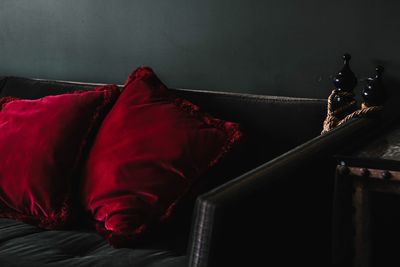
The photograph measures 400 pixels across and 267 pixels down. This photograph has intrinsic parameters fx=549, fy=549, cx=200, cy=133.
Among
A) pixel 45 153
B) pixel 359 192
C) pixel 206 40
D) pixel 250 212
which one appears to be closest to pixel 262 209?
pixel 250 212

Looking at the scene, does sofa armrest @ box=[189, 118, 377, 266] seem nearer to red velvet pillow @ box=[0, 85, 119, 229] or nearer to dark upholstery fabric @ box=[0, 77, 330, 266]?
dark upholstery fabric @ box=[0, 77, 330, 266]

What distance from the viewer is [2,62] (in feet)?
8.79

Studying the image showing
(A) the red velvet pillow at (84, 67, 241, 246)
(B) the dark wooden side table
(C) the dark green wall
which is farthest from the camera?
(C) the dark green wall

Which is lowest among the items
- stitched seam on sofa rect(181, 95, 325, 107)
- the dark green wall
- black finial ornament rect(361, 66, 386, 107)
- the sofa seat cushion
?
the sofa seat cushion

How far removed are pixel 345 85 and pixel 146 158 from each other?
25.3 inches

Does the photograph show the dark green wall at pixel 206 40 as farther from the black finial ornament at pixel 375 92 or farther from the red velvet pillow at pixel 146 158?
the red velvet pillow at pixel 146 158

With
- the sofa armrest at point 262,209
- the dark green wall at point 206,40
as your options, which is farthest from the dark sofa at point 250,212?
the dark green wall at point 206,40

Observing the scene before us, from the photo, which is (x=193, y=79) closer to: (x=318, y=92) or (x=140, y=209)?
(x=318, y=92)

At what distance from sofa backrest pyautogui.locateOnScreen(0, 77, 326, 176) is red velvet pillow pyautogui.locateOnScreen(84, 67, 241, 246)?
0.11 m

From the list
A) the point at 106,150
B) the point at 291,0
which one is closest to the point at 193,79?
the point at 291,0

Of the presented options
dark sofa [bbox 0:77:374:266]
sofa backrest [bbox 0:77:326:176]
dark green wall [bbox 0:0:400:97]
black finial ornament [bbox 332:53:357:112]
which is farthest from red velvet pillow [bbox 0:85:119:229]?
black finial ornament [bbox 332:53:357:112]

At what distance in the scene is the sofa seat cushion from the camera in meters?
1.31

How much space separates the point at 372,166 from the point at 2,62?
6.59ft

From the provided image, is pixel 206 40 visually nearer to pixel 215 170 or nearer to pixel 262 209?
pixel 215 170
